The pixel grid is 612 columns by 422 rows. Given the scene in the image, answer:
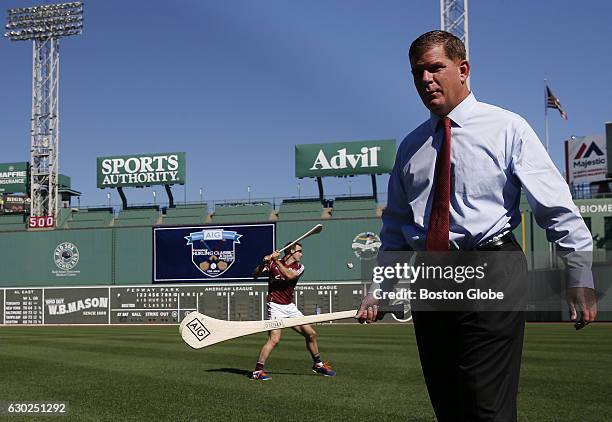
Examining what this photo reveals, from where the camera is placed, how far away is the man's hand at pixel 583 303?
300 cm

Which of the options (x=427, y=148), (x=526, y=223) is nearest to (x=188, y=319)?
(x=427, y=148)

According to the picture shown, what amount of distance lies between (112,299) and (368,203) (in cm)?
1883

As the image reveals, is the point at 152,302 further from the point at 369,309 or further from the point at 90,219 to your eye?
the point at 369,309

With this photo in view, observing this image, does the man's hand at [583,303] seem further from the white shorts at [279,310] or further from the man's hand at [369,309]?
the white shorts at [279,310]

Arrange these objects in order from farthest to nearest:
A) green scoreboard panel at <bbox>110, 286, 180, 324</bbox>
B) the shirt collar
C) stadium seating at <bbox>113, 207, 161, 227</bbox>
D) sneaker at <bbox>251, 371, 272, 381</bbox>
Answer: stadium seating at <bbox>113, 207, 161, 227</bbox> < green scoreboard panel at <bbox>110, 286, 180, 324</bbox> < sneaker at <bbox>251, 371, 272, 381</bbox> < the shirt collar

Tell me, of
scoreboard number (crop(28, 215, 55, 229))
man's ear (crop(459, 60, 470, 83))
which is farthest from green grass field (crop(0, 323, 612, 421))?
scoreboard number (crop(28, 215, 55, 229))

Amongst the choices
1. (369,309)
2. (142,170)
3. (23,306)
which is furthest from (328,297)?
(369,309)

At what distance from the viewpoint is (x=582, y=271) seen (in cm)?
300

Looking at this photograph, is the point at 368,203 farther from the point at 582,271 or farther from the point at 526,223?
the point at 582,271

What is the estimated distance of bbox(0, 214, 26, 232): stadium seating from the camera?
5633 centimetres

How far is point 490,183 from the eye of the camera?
3223 millimetres

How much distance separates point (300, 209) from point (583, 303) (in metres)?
48.0

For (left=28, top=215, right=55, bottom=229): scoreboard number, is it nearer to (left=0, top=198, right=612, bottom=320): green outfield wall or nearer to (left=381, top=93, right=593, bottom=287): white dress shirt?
(left=0, top=198, right=612, bottom=320): green outfield wall

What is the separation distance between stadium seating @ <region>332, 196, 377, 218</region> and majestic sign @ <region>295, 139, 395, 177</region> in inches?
93.5
